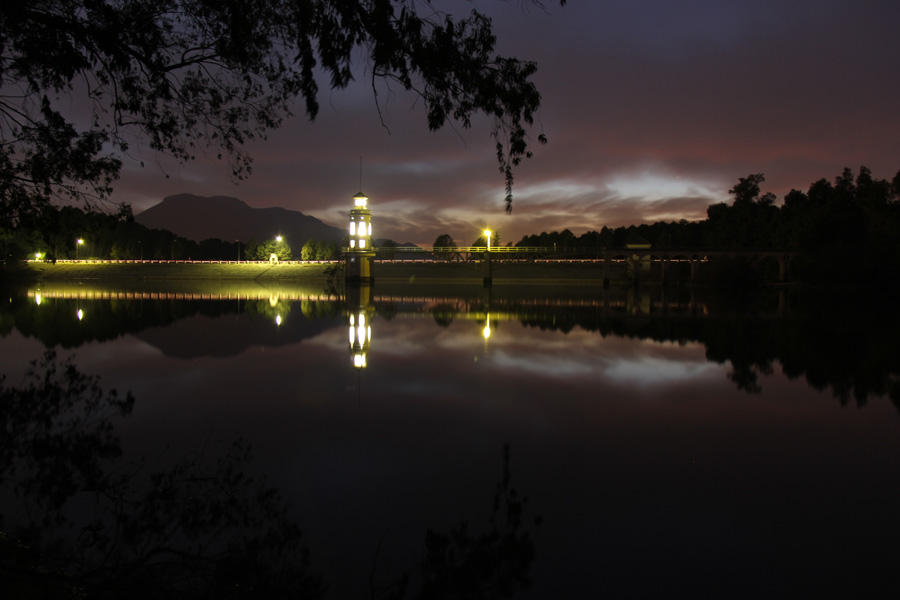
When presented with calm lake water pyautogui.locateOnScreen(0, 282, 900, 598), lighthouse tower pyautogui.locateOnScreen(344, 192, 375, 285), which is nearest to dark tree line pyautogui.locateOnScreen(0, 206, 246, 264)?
calm lake water pyautogui.locateOnScreen(0, 282, 900, 598)

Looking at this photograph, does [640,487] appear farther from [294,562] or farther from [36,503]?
[36,503]

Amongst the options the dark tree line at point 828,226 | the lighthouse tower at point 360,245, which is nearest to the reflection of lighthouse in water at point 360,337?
the dark tree line at point 828,226

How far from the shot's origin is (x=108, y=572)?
171 inches

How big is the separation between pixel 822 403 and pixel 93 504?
10929 millimetres

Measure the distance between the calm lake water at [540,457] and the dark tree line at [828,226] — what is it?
48208mm

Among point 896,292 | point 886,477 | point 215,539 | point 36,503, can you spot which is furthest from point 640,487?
point 896,292

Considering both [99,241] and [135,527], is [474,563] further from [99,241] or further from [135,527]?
[99,241]

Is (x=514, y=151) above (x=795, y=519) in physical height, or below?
above

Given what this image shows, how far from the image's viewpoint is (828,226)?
64875 millimetres

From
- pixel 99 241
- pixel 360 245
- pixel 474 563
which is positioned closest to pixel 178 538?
pixel 474 563

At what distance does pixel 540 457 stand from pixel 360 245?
282 ft

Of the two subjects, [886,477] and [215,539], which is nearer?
[215,539]

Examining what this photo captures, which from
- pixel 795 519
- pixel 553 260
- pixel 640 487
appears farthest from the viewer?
pixel 553 260

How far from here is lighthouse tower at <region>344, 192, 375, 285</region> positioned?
8931cm
